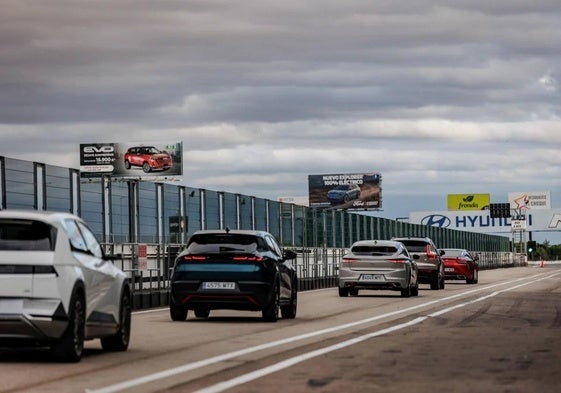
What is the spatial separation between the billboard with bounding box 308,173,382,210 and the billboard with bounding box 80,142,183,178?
1472 inches

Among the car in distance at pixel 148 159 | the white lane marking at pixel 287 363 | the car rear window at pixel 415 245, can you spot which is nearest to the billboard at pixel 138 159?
the car in distance at pixel 148 159

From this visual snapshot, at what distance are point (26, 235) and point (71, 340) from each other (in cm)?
118

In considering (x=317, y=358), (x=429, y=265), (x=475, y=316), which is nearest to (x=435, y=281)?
(x=429, y=265)

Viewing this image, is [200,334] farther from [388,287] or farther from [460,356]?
[388,287]

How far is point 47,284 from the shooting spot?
14.5 metres

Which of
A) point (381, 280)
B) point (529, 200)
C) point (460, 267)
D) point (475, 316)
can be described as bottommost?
point (475, 316)

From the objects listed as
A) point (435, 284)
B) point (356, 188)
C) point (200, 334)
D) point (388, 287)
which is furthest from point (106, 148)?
point (200, 334)

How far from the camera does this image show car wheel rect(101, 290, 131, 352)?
1678cm

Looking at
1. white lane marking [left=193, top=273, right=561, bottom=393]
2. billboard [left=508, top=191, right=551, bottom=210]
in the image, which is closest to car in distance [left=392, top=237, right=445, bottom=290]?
white lane marking [left=193, top=273, right=561, bottom=393]

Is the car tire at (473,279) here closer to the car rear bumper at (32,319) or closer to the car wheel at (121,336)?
the car wheel at (121,336)

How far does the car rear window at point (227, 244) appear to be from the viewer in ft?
80.3

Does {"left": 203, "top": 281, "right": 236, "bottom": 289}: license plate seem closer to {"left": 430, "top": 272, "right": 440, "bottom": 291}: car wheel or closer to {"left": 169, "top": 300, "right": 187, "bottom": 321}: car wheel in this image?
{"left": 169, "top": 300, "right": 187, "bottom": 321}: car wheel

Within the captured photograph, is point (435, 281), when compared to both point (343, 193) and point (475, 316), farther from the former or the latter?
point (343, 193)

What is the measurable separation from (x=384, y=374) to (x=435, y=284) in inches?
1333
